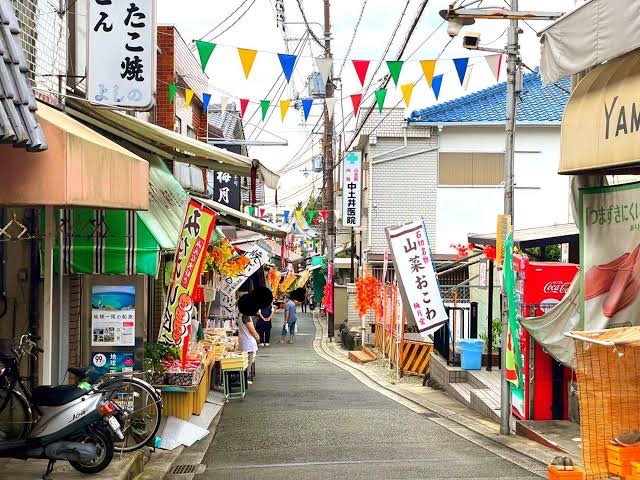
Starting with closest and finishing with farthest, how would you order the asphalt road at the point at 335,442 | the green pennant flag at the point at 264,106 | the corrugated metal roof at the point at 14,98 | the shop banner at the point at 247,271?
the corrugated metal roof at the point at 14,98 < the asphalt road at the point at 335,442 < the green pennant flag at the point at 264,106 < the shop banner at the point at 247,271

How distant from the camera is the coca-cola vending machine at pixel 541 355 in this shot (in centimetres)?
1358

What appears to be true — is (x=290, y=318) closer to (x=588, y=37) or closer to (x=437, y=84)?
(x=437, y=84)

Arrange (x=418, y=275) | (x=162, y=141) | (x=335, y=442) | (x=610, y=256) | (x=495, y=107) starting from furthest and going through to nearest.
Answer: (x=495, y=107) < (x=418, y=275) < (x=335, y=442) < (x=162, y=141) < (x=610, y=256)

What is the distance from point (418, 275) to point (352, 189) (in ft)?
58.0

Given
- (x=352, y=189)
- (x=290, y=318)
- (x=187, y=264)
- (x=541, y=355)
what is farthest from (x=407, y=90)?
(x=290, y=318)

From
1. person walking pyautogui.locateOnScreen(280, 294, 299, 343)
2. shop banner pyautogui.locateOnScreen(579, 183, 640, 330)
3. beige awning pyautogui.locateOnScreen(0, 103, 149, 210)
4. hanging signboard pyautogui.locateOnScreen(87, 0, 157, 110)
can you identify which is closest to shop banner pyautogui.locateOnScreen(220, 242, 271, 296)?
hanging signboard pyautogui.locateOnScreen(87, 0, 157, 110)

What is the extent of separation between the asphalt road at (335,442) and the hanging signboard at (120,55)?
461 centimetres

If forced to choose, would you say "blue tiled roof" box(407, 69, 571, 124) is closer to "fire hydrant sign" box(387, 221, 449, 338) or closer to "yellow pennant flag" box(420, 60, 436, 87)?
"fire hydrant sign" box(387, 221, 449, 338)

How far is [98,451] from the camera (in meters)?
8.95

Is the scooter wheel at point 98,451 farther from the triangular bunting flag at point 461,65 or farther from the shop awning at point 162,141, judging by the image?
the triangular bunting flag at point 461,65

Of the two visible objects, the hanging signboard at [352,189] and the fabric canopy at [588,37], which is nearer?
the fabric canopy at [588,37]

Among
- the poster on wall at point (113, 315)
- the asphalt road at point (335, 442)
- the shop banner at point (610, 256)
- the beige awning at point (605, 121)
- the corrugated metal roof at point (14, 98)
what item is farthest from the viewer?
the poster on wall at point (113, 315)

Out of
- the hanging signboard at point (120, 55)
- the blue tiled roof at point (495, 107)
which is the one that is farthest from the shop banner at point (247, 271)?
the blue tiled roof at point (495, 107)

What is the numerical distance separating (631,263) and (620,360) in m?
1.82
